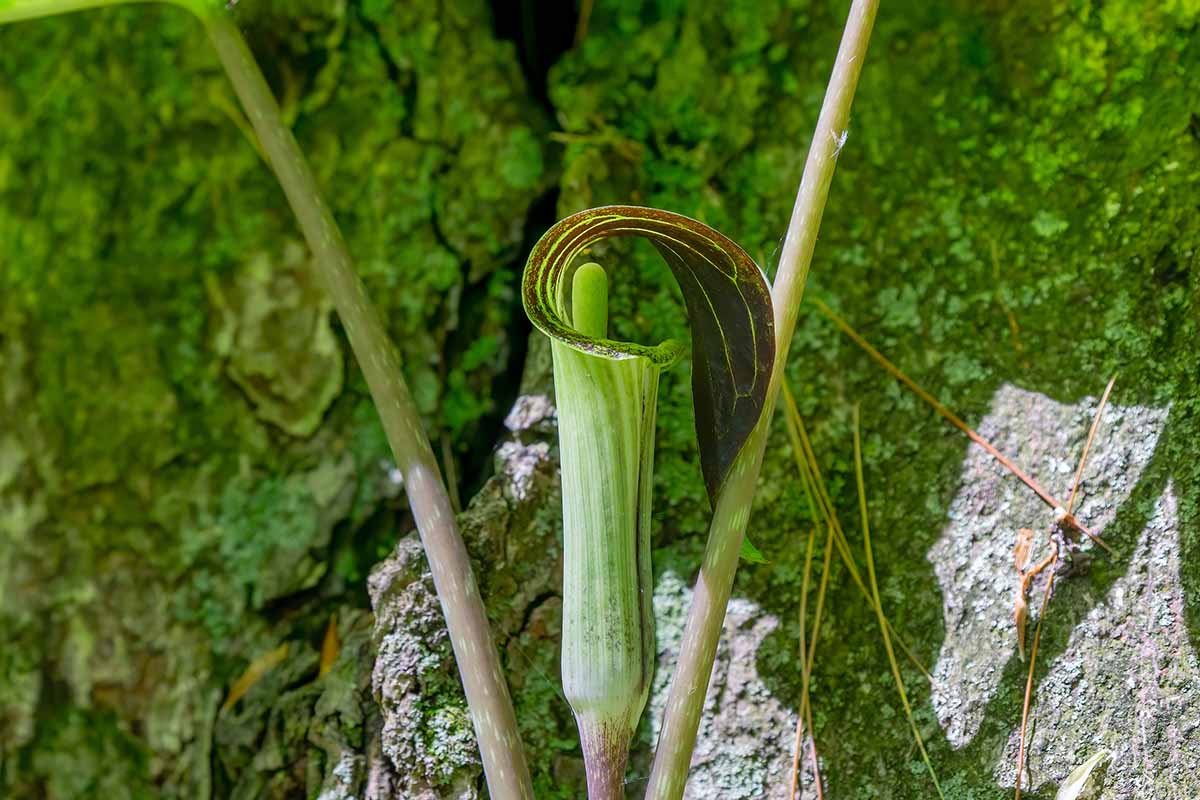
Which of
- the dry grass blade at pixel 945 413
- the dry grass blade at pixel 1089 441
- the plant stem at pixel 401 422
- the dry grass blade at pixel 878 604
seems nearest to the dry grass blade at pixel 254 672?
the plant stem at pixel 401 422

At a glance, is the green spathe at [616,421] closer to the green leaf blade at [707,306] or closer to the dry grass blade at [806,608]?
the green leaf blade at [707,306]

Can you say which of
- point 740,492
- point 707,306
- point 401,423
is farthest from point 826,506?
point 401,423

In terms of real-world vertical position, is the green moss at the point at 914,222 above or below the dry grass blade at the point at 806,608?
above

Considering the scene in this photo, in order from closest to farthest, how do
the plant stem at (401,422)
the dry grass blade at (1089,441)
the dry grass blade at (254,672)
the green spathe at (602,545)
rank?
the green spathe at (602,545) < the plant stem at (401,422) < the dry grass blade at (1089,441) < the dry grass blade at (254,672)

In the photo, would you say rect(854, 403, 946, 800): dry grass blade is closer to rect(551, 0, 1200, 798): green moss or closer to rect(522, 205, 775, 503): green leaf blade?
rect(551, 0, 1200, 798): green moss

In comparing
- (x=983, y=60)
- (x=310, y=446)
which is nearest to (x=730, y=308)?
(x=983, y=60)

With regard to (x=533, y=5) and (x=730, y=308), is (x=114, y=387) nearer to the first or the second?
(x=533, y=5)

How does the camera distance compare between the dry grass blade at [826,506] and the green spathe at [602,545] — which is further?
the dry grass blade at [826,506]

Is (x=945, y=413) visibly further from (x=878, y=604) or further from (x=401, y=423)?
(x=401, y=423)
